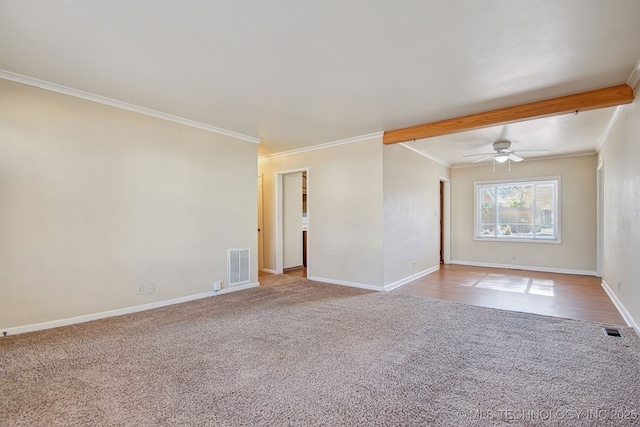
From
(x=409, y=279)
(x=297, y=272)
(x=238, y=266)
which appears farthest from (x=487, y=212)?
(x=238, y=266)

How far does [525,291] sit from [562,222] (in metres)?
2.73

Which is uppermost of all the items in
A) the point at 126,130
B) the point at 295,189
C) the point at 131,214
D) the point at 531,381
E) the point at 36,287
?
the point at 126,130

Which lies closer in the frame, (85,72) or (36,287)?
(85,72)

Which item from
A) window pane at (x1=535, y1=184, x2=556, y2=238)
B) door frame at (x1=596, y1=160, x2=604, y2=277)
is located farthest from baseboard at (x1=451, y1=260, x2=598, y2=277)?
window pane at (x1=535, y1=184, x2=556, y2=238)

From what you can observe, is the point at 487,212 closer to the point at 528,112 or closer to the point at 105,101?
the point at 528,112

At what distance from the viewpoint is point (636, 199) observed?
9.78ft

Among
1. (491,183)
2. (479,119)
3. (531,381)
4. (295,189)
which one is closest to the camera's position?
(531,381)

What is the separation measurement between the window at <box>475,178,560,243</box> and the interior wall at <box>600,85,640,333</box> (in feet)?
6.83

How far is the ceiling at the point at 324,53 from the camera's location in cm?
204

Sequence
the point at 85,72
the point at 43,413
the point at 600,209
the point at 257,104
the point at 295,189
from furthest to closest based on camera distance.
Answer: the point at 295,189
the point at 600,209
the point at 257,104
the point at 85,72
the point at 43,413

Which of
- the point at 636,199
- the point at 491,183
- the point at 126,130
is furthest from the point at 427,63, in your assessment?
the point at 491,183

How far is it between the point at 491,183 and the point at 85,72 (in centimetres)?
779

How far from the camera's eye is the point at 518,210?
709 centimetres

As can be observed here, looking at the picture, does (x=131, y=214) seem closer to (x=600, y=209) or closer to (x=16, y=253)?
(x=16, y=253)
